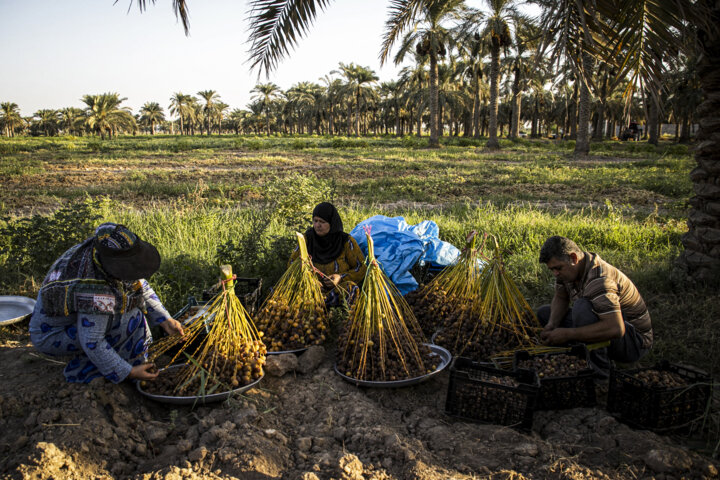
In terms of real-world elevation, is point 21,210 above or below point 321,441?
above

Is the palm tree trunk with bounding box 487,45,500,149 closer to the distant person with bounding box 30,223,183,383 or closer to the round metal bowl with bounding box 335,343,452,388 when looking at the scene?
the round metal bowl with bounding box 335,343,452,388

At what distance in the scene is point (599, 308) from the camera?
9.20 ft

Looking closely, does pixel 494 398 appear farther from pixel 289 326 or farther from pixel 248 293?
pixel 248 293

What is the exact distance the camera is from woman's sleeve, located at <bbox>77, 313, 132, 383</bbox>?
233 cm

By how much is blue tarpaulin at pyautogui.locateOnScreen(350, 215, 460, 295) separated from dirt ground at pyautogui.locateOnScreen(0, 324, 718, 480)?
1.66 meters

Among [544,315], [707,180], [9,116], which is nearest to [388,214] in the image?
[544,315]

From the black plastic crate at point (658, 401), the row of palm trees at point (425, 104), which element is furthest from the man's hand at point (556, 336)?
the row of palm trees at point (425, 104)

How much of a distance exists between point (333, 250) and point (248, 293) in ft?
2.62

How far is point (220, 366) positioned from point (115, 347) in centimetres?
64

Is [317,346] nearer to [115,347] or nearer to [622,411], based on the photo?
[115,347]

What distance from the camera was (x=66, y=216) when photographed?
470cm

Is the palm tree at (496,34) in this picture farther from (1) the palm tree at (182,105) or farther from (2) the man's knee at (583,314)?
(1) the palm tree at (182,105)

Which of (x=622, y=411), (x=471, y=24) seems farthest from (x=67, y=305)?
(x=471, y=24)

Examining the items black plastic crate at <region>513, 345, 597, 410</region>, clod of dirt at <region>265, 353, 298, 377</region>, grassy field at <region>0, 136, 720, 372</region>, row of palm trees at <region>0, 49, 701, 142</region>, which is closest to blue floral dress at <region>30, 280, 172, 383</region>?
clod of dirt at <region>265, 353, 298, 377</region>
